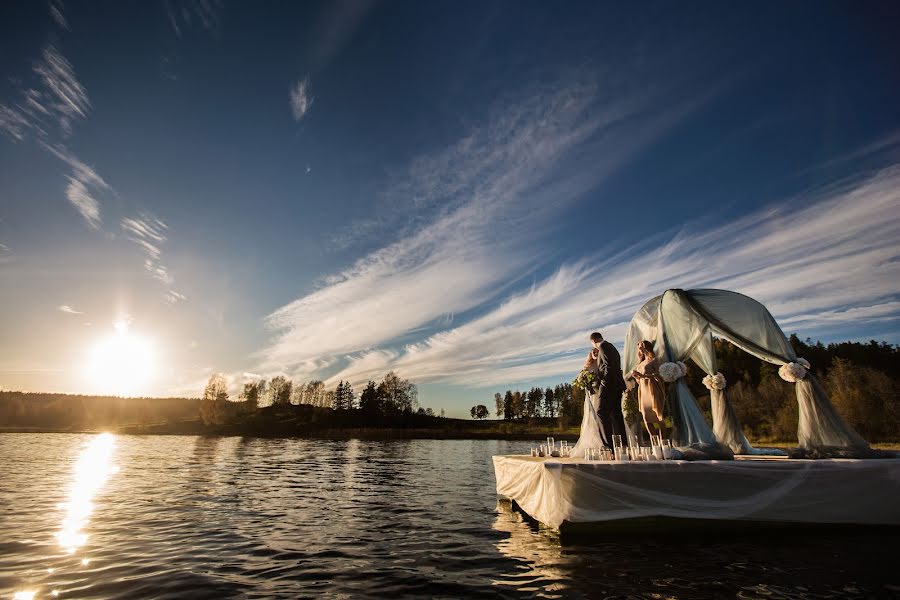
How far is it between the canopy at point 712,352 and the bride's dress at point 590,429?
6.70 feet

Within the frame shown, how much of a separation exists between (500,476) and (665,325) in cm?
696

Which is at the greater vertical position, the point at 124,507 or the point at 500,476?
the point at 500,476

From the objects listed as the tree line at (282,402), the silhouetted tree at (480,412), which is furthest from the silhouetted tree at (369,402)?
the silhouetted tree at (480,412)

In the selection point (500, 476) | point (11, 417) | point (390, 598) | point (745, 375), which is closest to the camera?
point (390, 598)

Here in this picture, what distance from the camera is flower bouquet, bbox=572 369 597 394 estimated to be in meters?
11.5

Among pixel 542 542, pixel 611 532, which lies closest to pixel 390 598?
pixel 542 542

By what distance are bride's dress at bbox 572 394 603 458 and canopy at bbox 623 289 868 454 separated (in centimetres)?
204

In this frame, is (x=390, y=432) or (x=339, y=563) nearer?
(x=339, y=563)

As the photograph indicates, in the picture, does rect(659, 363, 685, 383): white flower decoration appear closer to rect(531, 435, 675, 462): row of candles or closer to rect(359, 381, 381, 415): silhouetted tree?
rect(531, 435, 675, 462): row of candles

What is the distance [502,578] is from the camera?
649 cm

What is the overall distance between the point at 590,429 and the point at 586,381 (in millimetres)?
1357

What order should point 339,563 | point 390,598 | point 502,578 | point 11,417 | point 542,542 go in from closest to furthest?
point 390,598, point 502,578, point 339,563, point 542,542, point 11,417

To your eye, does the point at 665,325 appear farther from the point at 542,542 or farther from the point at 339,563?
the point at 339,563

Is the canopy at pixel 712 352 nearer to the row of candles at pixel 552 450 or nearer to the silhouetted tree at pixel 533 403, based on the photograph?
the row of candles at pixel 552 450
